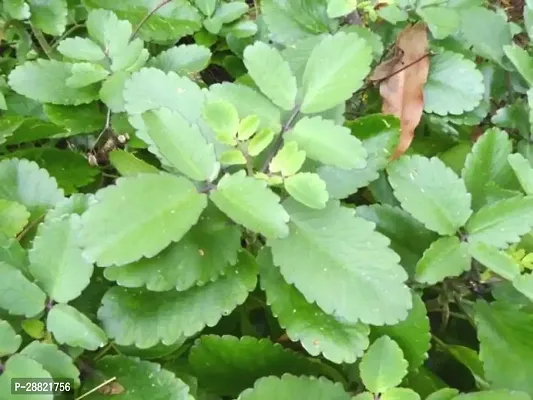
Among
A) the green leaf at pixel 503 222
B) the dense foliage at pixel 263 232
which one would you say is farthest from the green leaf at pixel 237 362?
the green leaf at pixel 503 222

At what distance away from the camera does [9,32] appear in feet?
3.04

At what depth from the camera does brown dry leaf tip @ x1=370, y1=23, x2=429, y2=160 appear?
2.71ft

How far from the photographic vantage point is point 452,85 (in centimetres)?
84

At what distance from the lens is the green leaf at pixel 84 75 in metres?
0.76

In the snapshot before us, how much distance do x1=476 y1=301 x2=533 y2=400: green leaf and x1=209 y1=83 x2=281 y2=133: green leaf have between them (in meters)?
0.30

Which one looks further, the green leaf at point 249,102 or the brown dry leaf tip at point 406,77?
the brown dry leaf tip at point 406,77

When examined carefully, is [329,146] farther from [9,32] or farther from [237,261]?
[9,32]

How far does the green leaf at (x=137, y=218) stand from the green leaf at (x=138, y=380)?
5.0 inches

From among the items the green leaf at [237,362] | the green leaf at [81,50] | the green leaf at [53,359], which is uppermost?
the green leaf at [81,50]

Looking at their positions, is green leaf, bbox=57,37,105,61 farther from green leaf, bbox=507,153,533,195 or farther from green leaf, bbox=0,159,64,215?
green leaf, bbox=507,153,533,195

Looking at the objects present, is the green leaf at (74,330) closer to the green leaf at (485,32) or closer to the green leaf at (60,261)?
the green leaf at (60,261)

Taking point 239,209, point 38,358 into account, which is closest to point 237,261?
point 239,209

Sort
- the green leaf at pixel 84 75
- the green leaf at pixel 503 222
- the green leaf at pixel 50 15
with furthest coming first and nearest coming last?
the green leaf at pixel 50 15
the green leaf at pixel 84 75
the green leaf at pixel 503 222

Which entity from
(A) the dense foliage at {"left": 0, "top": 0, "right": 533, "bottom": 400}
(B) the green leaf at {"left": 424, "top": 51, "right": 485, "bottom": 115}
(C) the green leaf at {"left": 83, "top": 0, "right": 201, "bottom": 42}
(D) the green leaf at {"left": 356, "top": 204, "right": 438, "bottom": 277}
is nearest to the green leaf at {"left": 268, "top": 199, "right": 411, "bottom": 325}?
(A) the dense foliage at {"left": 0, "top": 0, "right": 533, "bottom": 400}
